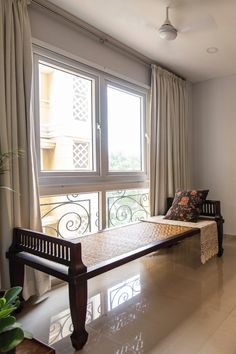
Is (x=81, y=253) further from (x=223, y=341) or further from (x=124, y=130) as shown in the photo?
(x=124, y=130)

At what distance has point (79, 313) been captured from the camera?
160 cm

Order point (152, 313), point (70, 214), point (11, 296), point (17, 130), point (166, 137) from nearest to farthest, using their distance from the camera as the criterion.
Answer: point (11, 296) → point (152, 313) → point (17, 130) → point (70, 214) → point (166, 137)

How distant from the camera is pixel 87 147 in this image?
294cm

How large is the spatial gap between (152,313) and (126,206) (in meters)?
1.53

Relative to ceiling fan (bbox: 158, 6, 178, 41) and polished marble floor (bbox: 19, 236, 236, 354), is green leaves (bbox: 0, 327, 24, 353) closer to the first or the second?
polished marble floor (bbox: 19, 236, 236, 354)

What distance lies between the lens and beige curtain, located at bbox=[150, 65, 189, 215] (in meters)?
3.56

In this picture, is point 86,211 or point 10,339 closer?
point 10,339

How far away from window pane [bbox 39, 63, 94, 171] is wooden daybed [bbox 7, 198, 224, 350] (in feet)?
2.55

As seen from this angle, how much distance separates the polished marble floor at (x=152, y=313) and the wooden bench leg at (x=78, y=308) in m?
0.06

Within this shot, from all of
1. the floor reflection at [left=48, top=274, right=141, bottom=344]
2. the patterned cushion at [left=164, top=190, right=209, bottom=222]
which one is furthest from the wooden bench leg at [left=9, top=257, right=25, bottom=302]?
the patterned cushion at [left=164, top=190, right=209, bottom=222]

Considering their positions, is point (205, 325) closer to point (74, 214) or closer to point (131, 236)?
point (131, 236)

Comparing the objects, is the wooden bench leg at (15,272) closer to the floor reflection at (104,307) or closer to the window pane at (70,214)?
the floor reflection at (104,307)

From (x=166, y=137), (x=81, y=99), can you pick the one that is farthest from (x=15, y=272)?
(x=166, y=137)

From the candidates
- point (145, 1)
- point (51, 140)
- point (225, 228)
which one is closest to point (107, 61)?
point (145, 1)
